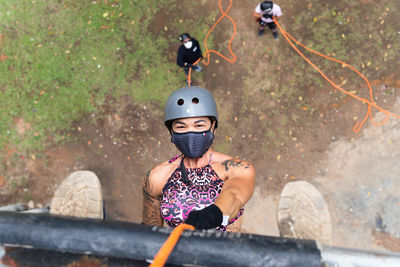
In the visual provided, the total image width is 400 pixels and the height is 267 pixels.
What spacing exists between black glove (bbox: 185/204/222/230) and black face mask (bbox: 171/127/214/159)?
0.92 meters

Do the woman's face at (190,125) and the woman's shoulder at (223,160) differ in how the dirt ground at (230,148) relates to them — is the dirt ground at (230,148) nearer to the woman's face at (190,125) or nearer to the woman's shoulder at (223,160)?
the woman's shoulder at (223,160)

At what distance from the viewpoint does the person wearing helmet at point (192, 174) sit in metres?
2.68

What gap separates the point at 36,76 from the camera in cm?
521

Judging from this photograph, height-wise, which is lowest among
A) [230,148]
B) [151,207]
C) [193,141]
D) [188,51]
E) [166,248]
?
[166,248]

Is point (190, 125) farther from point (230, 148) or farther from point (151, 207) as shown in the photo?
point (230, 148)

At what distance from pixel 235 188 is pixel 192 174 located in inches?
21.8

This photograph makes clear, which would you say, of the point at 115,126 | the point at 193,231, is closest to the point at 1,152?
the point at 115,126

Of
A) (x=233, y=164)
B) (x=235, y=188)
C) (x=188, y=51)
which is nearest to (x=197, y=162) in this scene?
(x=233, y=164)

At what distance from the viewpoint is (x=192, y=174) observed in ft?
9.59

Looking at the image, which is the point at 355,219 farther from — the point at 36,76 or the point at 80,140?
the point at 36,76

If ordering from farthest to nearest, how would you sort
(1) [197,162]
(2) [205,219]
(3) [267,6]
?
(3) [267,6]
(1) [197,162]
(2) [205,219]

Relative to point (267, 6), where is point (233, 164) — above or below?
below

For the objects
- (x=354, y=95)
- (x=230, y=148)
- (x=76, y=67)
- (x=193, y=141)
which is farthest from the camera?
(x=76, y=67)

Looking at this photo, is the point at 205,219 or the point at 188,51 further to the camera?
the point at 188,51
